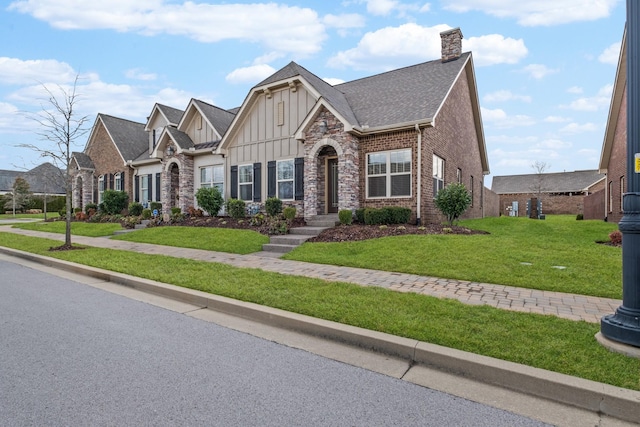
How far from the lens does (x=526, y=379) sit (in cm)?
288

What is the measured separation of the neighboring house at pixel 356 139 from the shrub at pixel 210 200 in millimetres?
689

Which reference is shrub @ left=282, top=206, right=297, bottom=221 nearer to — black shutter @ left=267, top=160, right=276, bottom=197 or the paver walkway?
black shutter @ left=267, top=160, right=276, bottom=197

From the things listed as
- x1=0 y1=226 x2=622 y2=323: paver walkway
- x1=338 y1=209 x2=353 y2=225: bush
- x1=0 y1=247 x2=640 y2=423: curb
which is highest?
x1=338 y1=209 x2=353 y2=225: bush

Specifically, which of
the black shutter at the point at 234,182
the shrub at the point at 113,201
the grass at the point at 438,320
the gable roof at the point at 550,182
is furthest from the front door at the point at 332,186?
the gable roof at the point at 550,182

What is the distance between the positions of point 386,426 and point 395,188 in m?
10.8

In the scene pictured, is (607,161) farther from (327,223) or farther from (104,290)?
(104,290)

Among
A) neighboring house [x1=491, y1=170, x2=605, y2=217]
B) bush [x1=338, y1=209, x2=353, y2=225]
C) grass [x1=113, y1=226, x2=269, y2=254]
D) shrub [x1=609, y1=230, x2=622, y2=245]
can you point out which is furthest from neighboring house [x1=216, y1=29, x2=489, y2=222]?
neighboring house [x1=491, y1=170, x2=605, y2=217]

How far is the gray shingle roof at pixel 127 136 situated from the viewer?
2253cm

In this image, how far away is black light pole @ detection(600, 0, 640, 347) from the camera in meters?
3.29

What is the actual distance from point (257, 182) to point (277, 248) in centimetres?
629

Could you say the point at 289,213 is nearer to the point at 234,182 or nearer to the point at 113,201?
the point at 234,182

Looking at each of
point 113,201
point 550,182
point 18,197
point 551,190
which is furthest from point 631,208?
point 18,197

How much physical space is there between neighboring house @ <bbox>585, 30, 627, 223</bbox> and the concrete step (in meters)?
13.6

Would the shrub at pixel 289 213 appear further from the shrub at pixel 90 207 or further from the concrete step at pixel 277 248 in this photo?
the shrub at pixel 90 207
